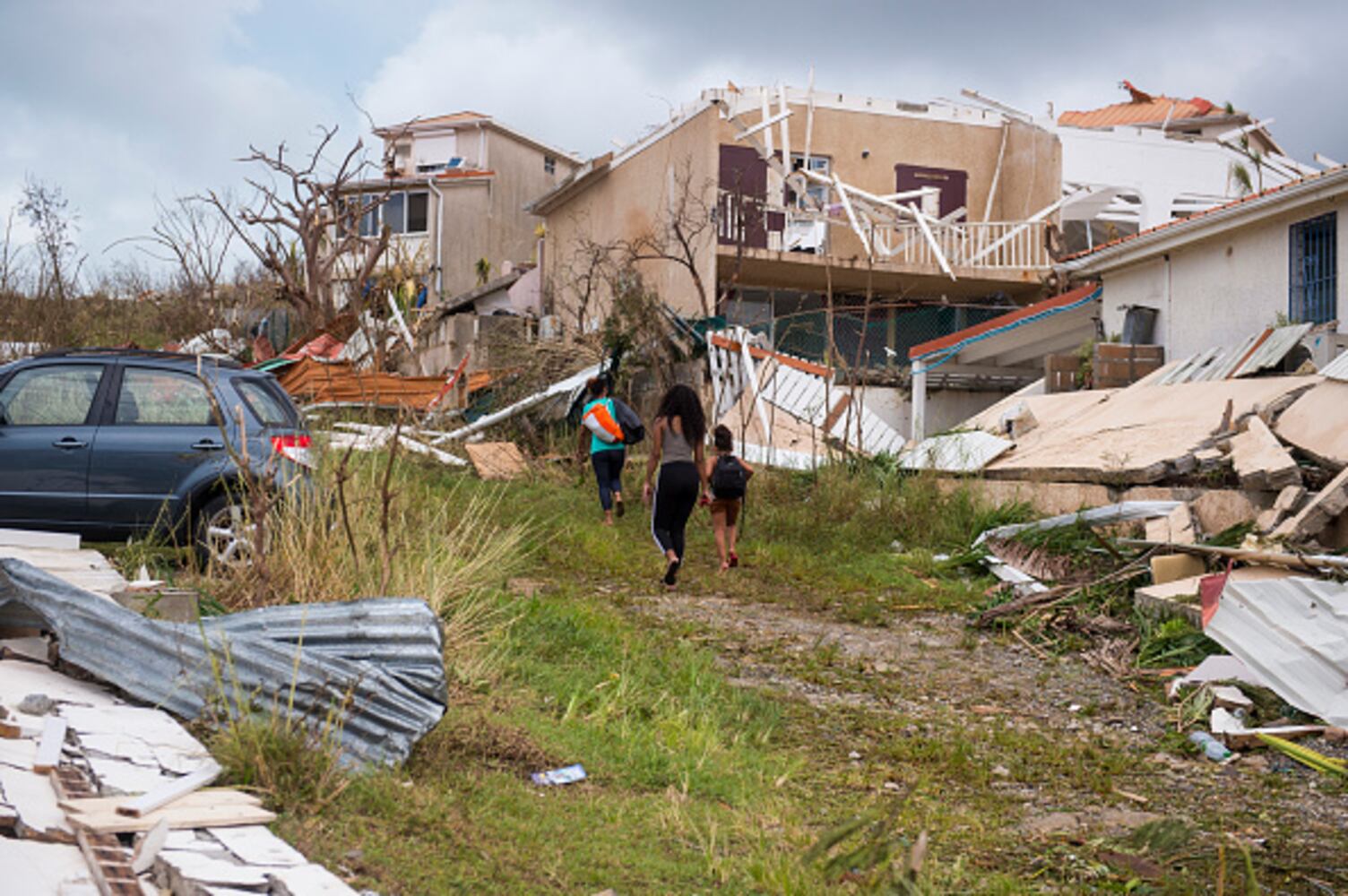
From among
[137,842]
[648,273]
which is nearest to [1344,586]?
[137,842]

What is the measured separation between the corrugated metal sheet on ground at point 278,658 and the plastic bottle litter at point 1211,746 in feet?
13.1

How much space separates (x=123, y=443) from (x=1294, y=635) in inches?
307

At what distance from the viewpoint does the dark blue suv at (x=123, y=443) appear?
9.11 metres

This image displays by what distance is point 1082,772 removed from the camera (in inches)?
244

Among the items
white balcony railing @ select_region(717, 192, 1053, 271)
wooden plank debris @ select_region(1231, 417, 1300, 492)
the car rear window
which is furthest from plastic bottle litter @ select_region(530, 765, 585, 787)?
white balcony railing @ select_region(717, 192, 1053, 271)

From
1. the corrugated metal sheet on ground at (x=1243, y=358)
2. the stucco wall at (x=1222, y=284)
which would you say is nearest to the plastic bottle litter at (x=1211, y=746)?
the corrugated metal sheet on ground at (x=1243, y=358)

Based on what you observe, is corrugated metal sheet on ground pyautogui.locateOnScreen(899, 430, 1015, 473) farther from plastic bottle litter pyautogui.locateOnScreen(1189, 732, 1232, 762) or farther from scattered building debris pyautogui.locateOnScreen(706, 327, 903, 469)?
plastic bottle litter pyautogui.locateOnScreen(1189, 732, 1232, 762)

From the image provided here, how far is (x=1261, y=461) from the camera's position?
11.5 meters

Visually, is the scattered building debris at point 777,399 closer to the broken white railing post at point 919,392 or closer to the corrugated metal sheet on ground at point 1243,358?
the broken white railing post at point 919,392

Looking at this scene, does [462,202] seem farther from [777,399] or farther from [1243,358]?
[1243,358]

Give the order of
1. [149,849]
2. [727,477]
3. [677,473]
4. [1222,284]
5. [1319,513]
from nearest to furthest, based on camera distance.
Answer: [149,849] → [1319,513] → [677,473] → [727,477] → [1222,284]

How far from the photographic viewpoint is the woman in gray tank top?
10.7 m

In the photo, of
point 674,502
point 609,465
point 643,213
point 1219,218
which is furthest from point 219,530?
point 643,213

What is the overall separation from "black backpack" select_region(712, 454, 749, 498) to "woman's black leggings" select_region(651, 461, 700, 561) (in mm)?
450
